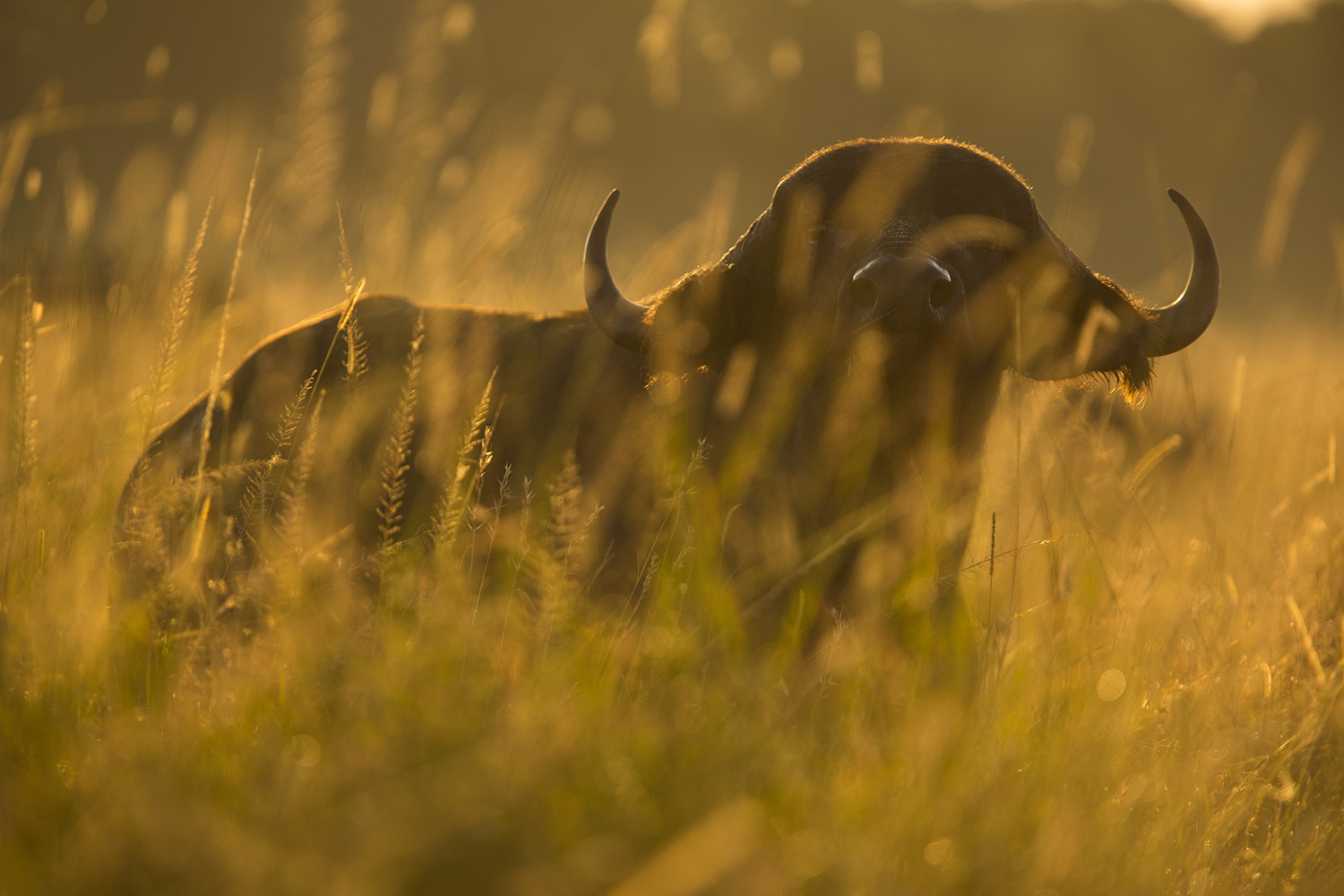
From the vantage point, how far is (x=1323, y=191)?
133 ft

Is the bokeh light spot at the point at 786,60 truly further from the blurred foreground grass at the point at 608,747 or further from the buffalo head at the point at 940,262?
the blurred foreground grass at the point at 608,747

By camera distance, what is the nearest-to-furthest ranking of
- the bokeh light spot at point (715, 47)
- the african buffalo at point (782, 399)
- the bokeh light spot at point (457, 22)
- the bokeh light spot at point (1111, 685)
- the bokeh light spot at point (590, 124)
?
the bokeh light spot at point (1111, 685), the african buffalo at point (782, 399), the bokeh light spot at point (457, 22), the bokeh light spot at point (590, 124), the bokeh light spot at point (715, 47)

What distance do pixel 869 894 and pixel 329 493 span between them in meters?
2.21

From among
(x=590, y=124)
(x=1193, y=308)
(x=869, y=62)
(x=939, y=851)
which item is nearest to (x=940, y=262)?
(x=1193, y=308)

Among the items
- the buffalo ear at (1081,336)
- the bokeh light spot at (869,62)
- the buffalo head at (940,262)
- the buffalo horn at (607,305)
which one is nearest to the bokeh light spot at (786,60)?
the bokeh light spot at (869,62)

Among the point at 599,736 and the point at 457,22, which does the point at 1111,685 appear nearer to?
the point at 599,736

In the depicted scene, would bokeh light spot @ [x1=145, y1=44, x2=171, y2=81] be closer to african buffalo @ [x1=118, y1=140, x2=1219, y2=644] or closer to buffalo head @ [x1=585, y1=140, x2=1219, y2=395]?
african buffalo @ [x1=118, y1=140, x2=1219, y2=644]

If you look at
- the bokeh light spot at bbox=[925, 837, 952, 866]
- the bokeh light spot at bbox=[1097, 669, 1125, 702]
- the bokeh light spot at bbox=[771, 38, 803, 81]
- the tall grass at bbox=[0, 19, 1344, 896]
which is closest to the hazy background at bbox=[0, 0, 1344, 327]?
the bokeh light spot at bbox=[771, 38, 803, 81]

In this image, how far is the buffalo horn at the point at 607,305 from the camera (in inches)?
117

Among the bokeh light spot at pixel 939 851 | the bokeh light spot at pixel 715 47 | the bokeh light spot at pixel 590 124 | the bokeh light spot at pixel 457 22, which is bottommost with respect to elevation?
the bokeh light spot at pixel 939 851

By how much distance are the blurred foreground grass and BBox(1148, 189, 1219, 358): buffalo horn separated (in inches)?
11.4

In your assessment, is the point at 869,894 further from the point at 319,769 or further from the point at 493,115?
the point at 493,115

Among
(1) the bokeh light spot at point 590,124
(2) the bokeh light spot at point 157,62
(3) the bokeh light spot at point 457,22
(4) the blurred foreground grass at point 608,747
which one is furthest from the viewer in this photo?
(1) the bokeh light spot at point 590,124

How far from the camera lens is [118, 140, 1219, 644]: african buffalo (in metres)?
2.73
